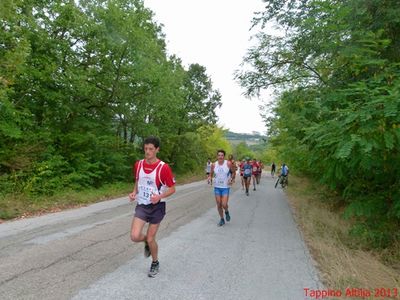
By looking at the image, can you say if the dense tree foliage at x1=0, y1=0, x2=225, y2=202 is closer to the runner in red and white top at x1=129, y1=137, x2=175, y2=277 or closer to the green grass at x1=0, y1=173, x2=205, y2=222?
the green grass at x1=0, y1=173, x2=205, y2=222

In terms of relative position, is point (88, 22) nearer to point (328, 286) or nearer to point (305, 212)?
point (305, 212)

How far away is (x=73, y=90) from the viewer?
651 inches

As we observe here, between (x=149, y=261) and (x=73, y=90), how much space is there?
1293 centimetres

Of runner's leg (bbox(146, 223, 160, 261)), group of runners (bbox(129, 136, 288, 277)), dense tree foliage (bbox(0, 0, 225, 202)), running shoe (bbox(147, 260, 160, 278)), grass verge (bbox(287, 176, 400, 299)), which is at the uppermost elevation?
dense tree foliage (bbox(0, 0, 225, 202))

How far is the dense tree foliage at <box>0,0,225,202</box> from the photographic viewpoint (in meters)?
12.7

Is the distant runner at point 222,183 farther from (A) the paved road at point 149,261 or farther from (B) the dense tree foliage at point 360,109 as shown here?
(B) the dense tree foliage at point 360,109

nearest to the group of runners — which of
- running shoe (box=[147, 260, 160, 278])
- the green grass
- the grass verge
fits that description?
running shoe (box=[147, 260, 160, 278])

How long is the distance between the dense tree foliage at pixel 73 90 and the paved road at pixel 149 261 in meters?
5.03

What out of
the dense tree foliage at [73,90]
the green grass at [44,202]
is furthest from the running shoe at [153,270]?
the dense tree foliage at [73,90]

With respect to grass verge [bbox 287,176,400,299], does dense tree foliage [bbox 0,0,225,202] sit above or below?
above

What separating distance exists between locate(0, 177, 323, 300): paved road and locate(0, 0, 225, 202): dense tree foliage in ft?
16.5

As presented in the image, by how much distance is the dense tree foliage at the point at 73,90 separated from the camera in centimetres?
1272

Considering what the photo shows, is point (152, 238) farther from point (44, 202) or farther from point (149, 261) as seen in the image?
→ point (44, 202)

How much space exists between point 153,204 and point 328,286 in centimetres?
263
